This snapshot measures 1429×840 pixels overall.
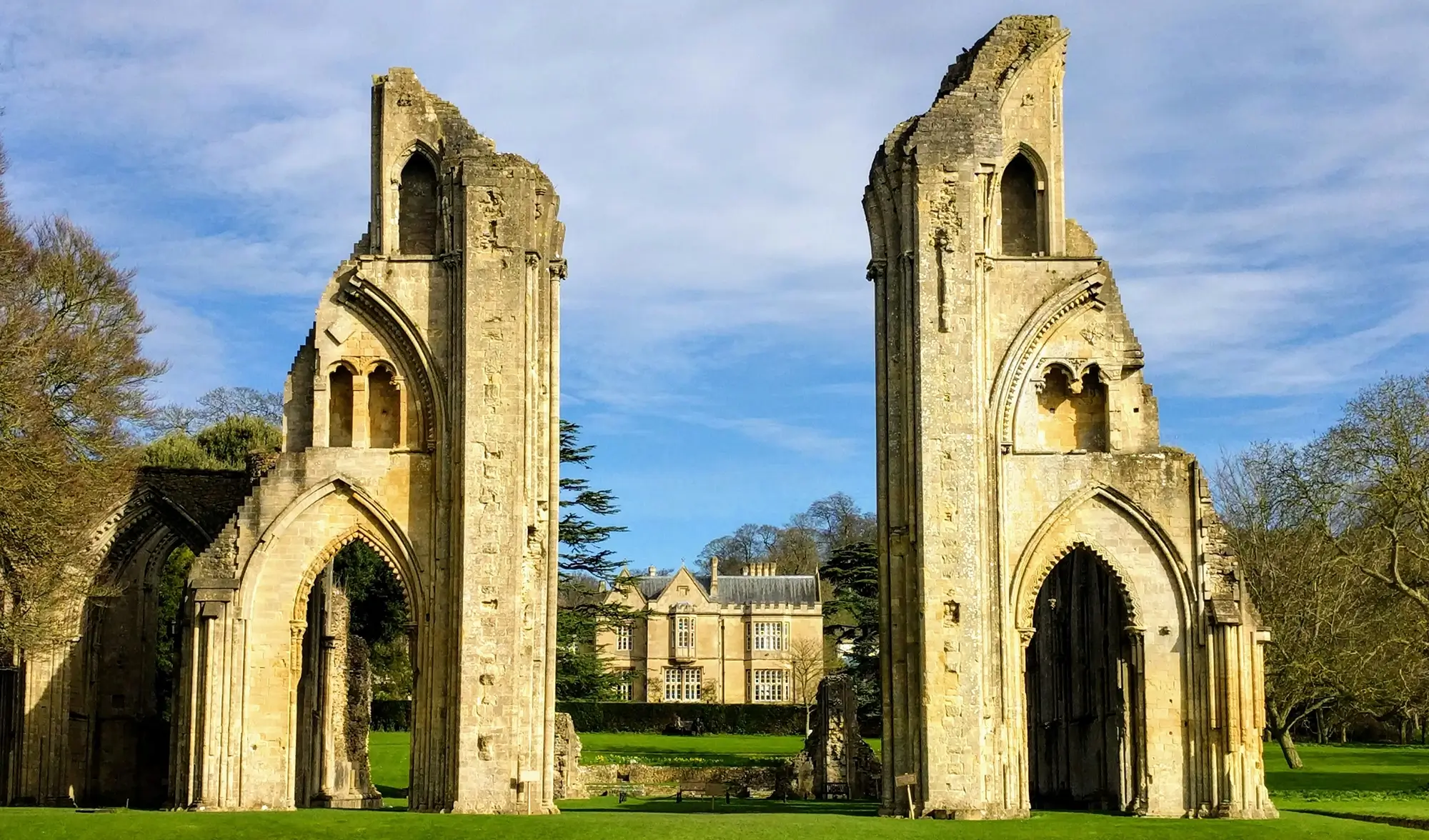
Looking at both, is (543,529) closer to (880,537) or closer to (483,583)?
(483,583)

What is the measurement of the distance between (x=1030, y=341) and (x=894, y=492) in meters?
3.07

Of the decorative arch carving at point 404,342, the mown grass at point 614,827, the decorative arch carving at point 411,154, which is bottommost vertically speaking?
the mown grass at point 614,827

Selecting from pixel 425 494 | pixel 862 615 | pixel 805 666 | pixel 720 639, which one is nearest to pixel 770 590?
pixel 720 639

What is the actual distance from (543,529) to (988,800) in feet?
24.0

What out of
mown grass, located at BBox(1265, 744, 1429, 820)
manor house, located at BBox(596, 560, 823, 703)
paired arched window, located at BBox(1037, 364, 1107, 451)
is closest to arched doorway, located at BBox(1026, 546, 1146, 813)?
paired arched window, located at BBox(1037, 364, 1107, 451)

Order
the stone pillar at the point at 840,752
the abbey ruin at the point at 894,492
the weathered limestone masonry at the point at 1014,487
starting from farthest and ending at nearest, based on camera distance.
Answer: the stone pillar at the point at 840,752 < the abbey ruin at the point at 894,492 < the weathered limestone masonry at the point at 1014,487

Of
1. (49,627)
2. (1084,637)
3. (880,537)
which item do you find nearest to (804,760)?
(1084,637)

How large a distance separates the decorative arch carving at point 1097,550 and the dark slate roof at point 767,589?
56477 mm

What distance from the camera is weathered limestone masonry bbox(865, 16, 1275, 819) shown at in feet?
81.4

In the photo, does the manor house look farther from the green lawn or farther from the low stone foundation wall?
the low stone foundation wall

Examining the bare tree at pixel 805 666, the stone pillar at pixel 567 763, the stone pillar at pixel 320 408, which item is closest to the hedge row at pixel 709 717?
the bare tree at pixel 805 666

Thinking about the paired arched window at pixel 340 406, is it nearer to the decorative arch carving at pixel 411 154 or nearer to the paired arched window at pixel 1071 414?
the decorative arch carving at pixel 411 154

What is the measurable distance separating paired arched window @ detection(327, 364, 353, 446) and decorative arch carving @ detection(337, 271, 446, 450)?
31.3 inches

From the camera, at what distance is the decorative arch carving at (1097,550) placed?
25719 mm
